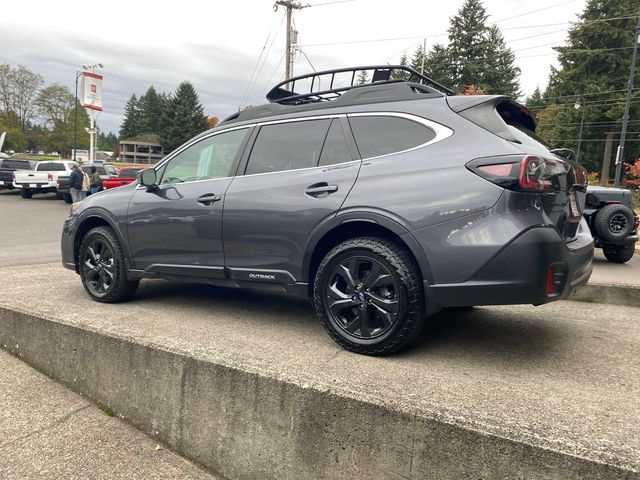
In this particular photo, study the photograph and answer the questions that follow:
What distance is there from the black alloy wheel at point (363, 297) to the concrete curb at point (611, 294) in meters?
2.78

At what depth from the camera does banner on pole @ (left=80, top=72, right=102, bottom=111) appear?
43.1 meters

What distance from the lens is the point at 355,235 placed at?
311 cm

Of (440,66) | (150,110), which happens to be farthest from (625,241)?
(150,110)

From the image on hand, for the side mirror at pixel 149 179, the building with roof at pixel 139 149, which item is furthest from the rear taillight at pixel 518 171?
the building with roof at pixel 139 149

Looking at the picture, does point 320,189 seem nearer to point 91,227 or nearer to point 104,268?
point 104,268

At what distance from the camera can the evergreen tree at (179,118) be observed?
7881cm

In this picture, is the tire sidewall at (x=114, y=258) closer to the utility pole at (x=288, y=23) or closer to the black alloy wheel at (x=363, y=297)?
the black alloy wheel at (x=363, y=297)

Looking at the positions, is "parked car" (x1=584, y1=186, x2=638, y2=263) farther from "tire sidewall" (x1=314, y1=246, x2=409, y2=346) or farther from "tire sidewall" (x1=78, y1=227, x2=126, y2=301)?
"tire sidewall" (x1=78, y1=227, x2=126, y2=301)

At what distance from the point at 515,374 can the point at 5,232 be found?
1271cm

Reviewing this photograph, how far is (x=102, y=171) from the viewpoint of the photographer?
2459cm

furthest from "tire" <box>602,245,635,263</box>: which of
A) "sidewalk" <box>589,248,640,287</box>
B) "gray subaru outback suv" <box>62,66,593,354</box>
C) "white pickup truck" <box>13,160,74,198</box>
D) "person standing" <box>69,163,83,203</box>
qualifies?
"white pickup truck" <box>13,160,74,198</box>

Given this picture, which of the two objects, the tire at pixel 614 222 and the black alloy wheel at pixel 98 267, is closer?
the black alloy wheel at pixel 98 267

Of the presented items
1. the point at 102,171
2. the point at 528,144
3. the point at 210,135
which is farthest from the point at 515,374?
the point at 102,171

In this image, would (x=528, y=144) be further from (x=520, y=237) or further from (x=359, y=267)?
(x=359, y=267)
